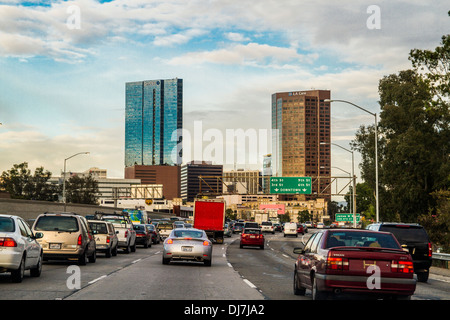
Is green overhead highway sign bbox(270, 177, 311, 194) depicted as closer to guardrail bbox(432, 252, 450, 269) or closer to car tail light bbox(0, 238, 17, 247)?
guardrail bbox(432, 252, 450, 269)

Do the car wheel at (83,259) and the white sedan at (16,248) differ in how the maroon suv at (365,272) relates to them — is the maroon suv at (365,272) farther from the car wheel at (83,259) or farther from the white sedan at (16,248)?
the car wheel at (83,259)

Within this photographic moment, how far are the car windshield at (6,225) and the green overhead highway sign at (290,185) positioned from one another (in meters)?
57.5

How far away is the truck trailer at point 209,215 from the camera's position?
51031 mm

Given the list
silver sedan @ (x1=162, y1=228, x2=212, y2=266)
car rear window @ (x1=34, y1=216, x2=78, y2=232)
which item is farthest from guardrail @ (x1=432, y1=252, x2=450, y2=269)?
car rear window @ (x1=34, y1=216, x2=78, y2=232)

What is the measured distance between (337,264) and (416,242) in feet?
35.0

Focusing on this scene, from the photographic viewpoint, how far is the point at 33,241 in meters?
17.9

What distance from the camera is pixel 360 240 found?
13133 millimetres

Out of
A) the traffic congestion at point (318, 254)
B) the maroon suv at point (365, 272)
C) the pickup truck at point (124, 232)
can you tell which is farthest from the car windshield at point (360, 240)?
the pickup truck at point (124, 232)

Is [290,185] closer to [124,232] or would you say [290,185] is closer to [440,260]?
[124,232]

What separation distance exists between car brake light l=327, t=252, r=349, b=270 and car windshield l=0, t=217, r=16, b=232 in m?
8.50

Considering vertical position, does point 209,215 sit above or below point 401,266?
below

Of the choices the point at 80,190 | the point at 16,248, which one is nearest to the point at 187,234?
the point at 16,248
